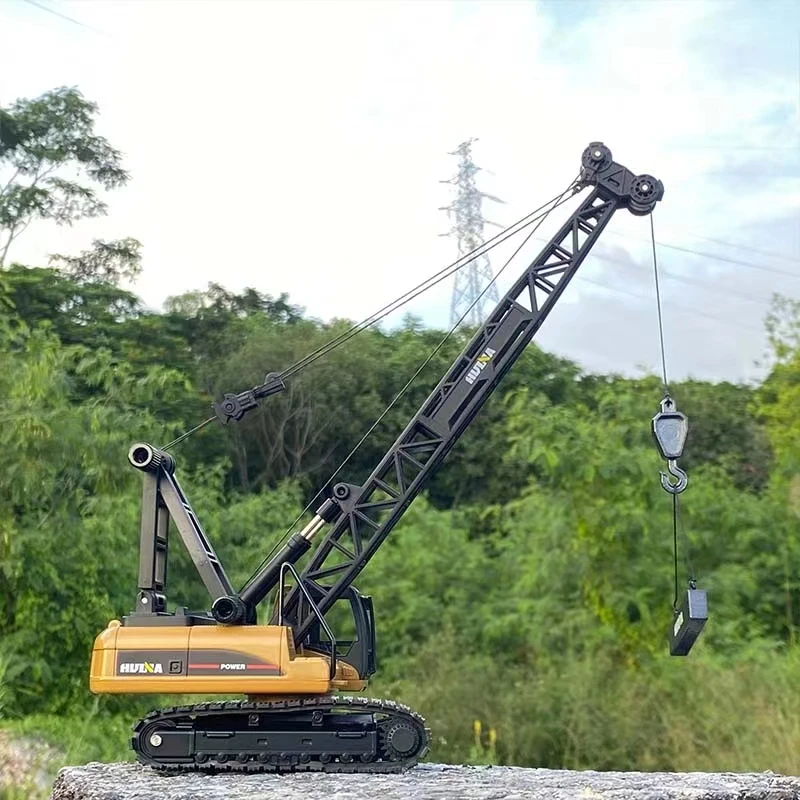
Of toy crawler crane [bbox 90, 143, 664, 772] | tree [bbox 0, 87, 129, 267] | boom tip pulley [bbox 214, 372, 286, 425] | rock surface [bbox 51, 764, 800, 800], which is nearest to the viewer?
rock surface [bbox 51, 764, 800, 800]

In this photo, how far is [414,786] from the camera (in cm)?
545

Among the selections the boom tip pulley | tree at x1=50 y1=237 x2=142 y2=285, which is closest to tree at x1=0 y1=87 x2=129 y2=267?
tree at x1=50 y1=237 x2=142 y2=285

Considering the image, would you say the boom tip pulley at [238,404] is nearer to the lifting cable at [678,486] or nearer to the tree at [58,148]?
the lifting cable at [678,486]

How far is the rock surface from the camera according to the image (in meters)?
5.23

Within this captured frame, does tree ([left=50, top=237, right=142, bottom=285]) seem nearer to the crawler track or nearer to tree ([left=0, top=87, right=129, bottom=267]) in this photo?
tree ([left=0, top=87, right=129, bottom=267])

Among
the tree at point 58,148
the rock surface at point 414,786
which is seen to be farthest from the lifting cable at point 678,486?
the tree at point 58,148

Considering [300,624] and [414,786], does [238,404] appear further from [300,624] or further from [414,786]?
[414,786]

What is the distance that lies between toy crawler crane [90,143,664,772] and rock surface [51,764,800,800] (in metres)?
0.19

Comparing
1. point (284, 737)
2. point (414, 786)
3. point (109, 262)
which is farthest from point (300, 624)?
point (109, 262)

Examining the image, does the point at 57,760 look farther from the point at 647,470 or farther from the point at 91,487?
the point at 647,470

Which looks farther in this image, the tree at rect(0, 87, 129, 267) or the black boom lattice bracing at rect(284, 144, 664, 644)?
the tree at rect(0, 87, 129, 267)

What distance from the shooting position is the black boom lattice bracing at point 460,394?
6391 mm

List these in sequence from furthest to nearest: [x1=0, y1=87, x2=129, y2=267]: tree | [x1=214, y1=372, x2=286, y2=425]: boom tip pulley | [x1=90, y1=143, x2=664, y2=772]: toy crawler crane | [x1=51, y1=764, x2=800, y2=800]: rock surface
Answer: [x1=0, y1=87, x2=129, y2=267]: tree → [x1=214, y1=372, x2=286, y2=425]: boom tip pulley → [x1=90, y1=143, x2=664, y2=772]: toy crawler crane → [x1=51, y1=764, x2=800, y2=800]: rock surface

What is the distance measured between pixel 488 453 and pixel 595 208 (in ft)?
31.9
